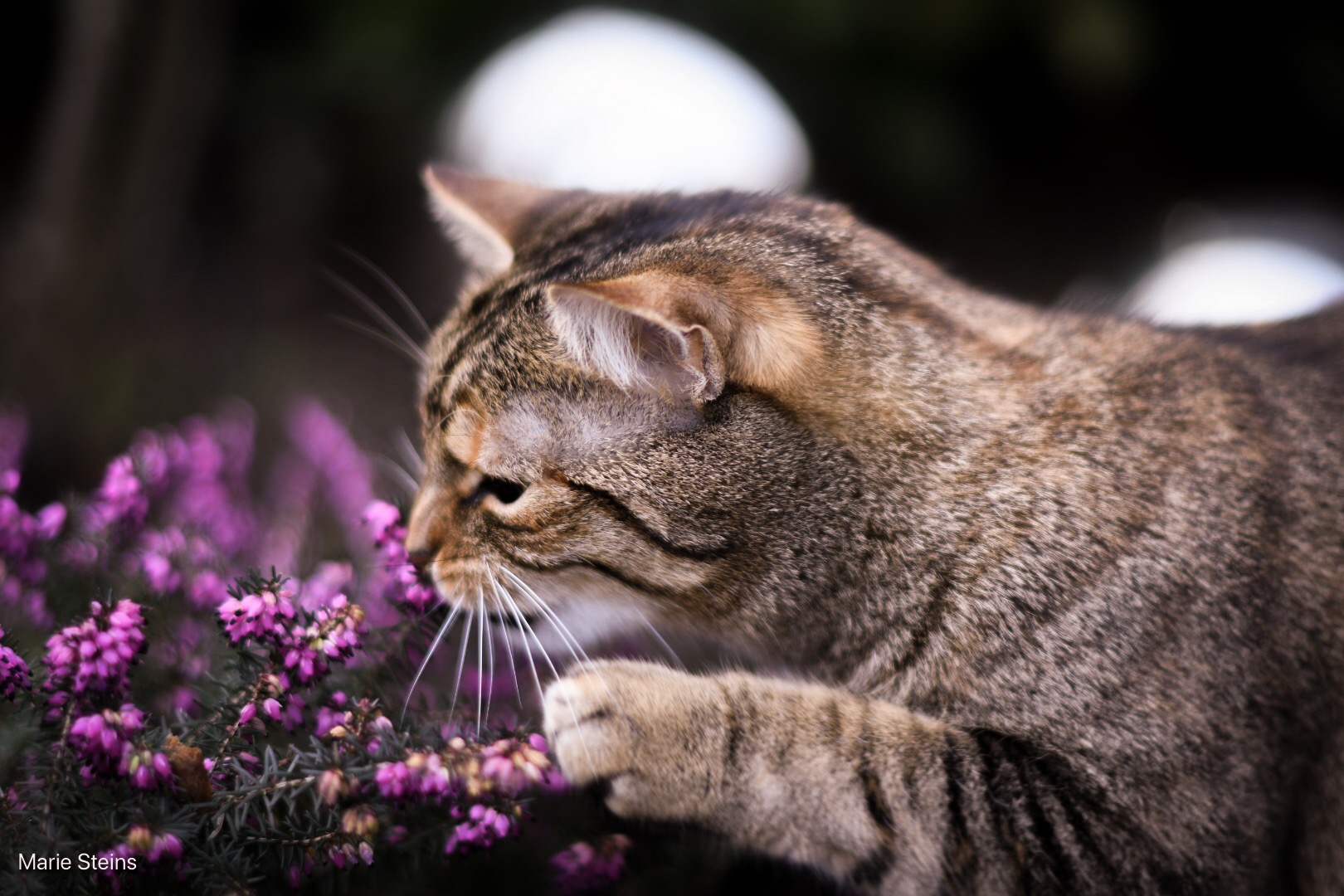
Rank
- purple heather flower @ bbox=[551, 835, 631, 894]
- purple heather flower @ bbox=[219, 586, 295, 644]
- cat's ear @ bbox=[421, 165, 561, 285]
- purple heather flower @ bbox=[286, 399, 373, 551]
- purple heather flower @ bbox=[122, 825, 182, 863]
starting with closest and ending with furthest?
purple heather flower @ bbox=[122, 825, 182, 863]
purple heather flower @ bbox=[219, 586, 295, 644]
purple heather flower @ bbox=[551, 835, 631, 894]
cat's ear @ bbox=[421, 165, 561, 285]
purple heather flower @ bbox=[286, 399, 373, 551]

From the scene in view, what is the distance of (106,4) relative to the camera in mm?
2576

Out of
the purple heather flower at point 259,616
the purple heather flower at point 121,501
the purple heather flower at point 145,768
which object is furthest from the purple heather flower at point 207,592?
the purple heather flower at point 145,768

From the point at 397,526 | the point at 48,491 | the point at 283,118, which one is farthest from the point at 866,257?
the point at 283,118

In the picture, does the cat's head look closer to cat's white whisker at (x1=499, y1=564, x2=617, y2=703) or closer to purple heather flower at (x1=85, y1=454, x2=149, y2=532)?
cat's white whisker at (x1=499, y1=564, x2=617, y2=703)

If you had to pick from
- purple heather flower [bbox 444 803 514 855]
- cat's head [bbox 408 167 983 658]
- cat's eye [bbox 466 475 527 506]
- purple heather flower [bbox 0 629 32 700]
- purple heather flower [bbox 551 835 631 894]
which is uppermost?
cat's head [bbox 408 167 983 658]

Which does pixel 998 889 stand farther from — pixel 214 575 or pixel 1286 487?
pixel 214 575

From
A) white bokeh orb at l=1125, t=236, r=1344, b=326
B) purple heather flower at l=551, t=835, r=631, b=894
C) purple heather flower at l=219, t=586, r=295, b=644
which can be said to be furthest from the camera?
white bokeh orb at l=1125, t=236, r=1344, b=326

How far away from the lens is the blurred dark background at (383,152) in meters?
2.67

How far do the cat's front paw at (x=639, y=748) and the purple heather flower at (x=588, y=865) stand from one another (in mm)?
47

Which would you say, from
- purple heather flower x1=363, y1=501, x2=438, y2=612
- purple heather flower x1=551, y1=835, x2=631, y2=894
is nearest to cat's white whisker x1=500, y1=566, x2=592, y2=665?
purple heather flower x1=363, y1=501, x2=438, y2=612

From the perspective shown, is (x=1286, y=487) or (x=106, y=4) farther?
(x=106, y=4)

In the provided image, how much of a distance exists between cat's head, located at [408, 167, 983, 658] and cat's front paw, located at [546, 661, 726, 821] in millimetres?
177

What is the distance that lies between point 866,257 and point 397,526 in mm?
723

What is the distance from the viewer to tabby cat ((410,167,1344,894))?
3.58 ft
